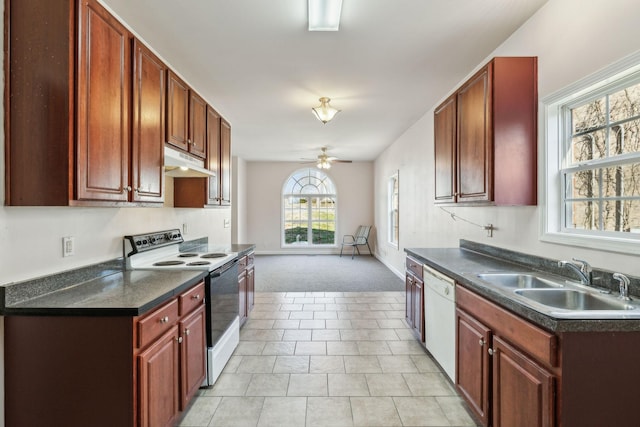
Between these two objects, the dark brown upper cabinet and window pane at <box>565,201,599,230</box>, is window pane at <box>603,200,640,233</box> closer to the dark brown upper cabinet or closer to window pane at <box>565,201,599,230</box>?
window pane at <box>565,201,599,230</box>

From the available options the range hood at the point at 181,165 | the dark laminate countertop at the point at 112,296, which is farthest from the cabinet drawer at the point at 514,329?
the range hood at the point at 181,165

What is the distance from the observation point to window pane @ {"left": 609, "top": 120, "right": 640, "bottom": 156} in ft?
5.32

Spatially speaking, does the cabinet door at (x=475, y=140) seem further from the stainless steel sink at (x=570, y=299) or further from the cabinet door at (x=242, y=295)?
the cabinet door at (x=242, y=295)

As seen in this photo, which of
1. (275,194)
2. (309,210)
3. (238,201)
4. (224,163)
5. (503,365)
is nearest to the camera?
(503,365)

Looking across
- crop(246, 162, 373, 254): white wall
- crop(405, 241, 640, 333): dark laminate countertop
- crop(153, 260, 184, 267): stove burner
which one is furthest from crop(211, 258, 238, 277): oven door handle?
crop(246, 162, 373, 254): white wall

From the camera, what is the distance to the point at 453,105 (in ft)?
8.87

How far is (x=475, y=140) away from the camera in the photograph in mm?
2326

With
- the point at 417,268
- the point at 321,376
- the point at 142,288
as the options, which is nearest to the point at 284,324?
the point at 321,376

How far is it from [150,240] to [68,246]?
0.74 meters

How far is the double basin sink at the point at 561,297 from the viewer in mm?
1231

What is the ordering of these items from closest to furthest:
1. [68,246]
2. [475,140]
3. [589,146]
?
[68,246] → [589,146] → [475,140]

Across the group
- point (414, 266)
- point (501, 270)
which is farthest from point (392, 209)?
point (501, 270)

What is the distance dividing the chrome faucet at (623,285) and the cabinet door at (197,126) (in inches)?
117

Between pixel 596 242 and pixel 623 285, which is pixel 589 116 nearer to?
pixel 596 242
